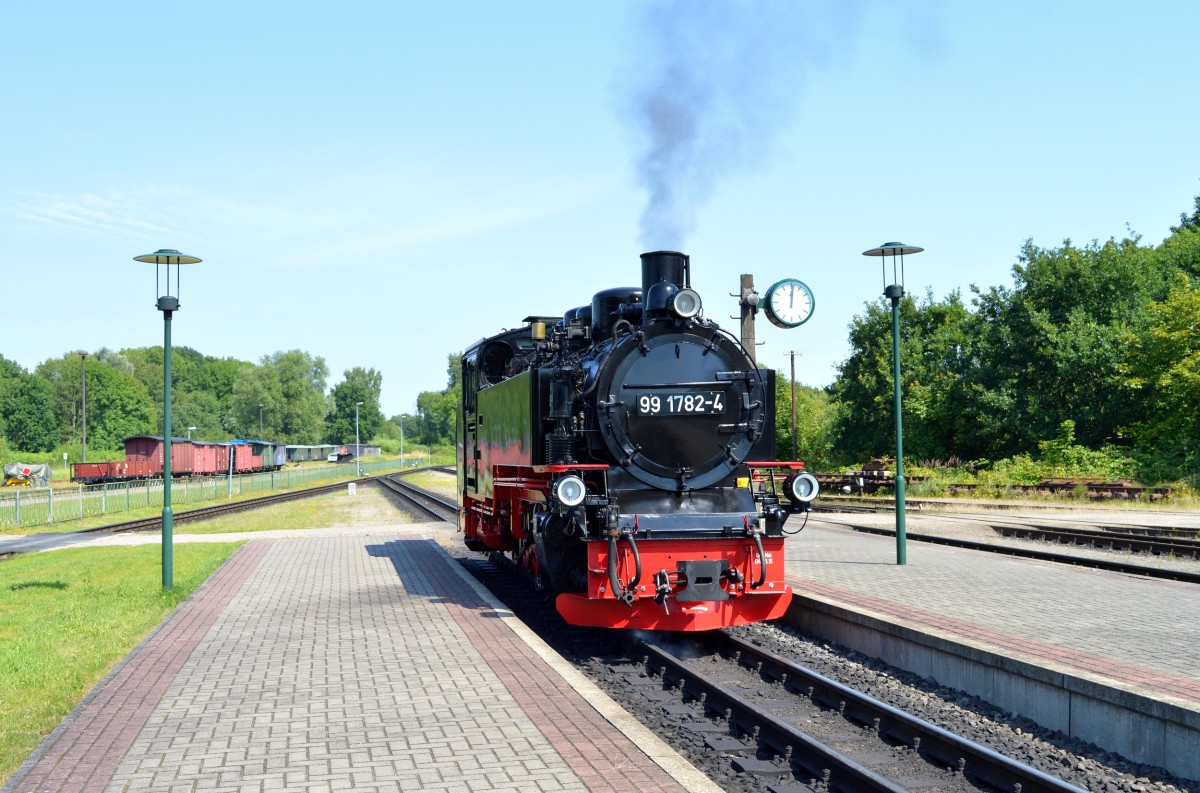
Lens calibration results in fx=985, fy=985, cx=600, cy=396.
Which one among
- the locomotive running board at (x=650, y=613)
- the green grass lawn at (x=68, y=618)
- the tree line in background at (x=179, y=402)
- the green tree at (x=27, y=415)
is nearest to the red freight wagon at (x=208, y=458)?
the tree line in background at (x=179, y=402)

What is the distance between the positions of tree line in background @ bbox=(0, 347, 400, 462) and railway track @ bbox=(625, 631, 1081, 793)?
62.3 metres

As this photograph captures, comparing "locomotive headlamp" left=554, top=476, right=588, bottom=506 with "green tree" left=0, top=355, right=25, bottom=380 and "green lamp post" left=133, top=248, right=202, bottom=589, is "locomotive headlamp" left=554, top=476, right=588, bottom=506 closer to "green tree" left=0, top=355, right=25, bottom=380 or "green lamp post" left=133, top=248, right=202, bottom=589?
"green lamp post" left=133, top=248, right=202, bottom=589

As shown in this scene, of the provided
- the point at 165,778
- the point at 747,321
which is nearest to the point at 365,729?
the point at 165,778

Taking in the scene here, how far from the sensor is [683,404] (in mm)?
8898

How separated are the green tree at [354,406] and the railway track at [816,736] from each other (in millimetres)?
114135

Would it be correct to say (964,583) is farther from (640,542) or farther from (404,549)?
(404,549)

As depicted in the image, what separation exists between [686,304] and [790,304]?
13.8ft

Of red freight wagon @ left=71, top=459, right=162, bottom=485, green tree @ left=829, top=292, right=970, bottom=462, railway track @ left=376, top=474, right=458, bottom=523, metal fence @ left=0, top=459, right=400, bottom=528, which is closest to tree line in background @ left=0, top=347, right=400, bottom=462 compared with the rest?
red freight wagon @ left=71, top=459, right=162, bottom=485

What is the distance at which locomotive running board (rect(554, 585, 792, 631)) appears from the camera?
8.41 meters

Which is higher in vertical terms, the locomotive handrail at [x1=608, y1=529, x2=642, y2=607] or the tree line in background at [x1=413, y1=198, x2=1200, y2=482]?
the tree line in background at [x1=413, y1=198, x2=1200, y2=482]

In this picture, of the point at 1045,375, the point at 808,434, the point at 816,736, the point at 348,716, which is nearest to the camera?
the point at 348,716

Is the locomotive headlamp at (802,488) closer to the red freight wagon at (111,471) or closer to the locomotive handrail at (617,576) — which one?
the locomotive handrail at (617,576)

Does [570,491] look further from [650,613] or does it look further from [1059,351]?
[1059,351]

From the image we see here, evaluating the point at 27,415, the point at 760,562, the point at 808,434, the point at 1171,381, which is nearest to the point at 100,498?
the point at 760,562
